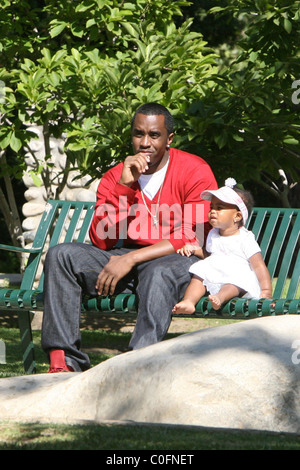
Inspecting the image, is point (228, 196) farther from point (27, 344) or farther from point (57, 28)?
point (57, 28)

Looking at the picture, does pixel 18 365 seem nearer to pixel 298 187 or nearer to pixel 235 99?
pixel 235 99

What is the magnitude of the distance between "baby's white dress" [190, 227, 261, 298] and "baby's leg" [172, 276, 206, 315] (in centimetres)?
4

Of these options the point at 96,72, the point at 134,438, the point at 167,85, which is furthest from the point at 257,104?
the point at 134,438

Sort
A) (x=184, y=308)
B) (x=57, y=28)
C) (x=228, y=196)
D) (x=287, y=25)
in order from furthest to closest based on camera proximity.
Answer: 1. (x=57, y=28)
2. (x=287, y=25)
3. (x=228, y=196)
4. (x=184, y=308)

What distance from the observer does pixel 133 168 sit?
5.22m

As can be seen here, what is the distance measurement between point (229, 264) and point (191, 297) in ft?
1.16

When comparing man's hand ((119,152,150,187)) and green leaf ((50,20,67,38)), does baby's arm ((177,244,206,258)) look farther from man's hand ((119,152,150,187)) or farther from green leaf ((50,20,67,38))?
green leaf ((50,20,67,38))

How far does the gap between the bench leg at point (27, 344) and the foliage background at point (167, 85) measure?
1730 millimetres

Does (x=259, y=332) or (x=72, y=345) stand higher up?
(x=259, y=332)

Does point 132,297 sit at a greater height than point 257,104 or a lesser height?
lesser

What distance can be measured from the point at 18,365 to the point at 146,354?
287 cm

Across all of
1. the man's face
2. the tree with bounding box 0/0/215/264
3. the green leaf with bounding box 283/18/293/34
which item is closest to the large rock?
the man's face

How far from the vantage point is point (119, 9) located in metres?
8.31
